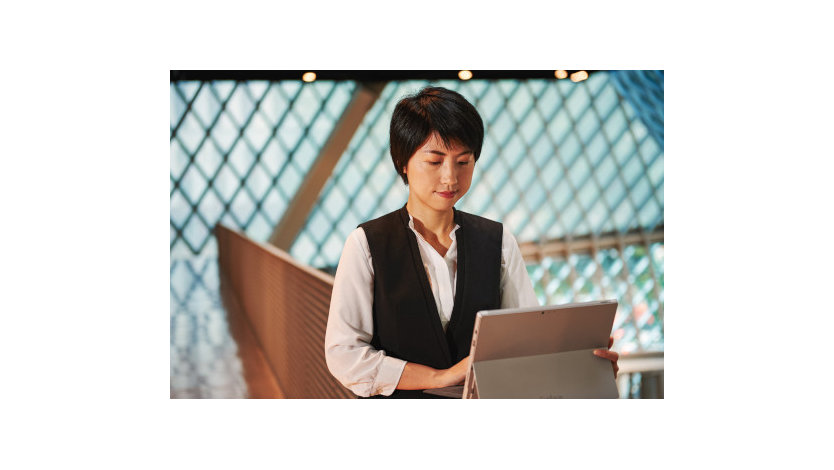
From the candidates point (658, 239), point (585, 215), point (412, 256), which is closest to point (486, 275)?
point (412, 256)

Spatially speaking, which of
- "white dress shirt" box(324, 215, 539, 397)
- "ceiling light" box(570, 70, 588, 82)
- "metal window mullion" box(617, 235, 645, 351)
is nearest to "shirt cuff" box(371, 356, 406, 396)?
"white dress shirt" box(324, 215, 539, 397)

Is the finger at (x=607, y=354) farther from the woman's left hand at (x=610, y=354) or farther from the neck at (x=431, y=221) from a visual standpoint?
the neck at (x=431, y=221)

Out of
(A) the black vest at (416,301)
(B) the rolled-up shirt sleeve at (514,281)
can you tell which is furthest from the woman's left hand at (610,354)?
(A) the black vest at (416,301)

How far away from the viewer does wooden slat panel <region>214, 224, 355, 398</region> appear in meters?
3.38

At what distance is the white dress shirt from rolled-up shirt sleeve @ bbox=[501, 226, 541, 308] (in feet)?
0.82

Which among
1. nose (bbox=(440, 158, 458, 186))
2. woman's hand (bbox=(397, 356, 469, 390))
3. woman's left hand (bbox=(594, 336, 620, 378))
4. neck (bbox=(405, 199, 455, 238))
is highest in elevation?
nose (bbox=(440, 158, 458, 186))

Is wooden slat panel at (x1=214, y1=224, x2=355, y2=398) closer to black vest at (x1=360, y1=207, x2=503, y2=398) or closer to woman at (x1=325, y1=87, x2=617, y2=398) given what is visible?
woman at (x1=325, y1=87, x2=617, y2=398)

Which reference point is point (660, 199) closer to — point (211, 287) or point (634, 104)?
point (634, 104)

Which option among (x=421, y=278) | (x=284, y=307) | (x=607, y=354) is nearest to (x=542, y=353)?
(x=607, y=354)

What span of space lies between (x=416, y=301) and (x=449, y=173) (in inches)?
23.8

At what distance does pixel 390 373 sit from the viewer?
3.20m

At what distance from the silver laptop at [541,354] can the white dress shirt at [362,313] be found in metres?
0.27

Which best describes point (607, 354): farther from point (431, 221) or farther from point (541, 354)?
point (431, 221)

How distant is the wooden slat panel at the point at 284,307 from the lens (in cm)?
338
